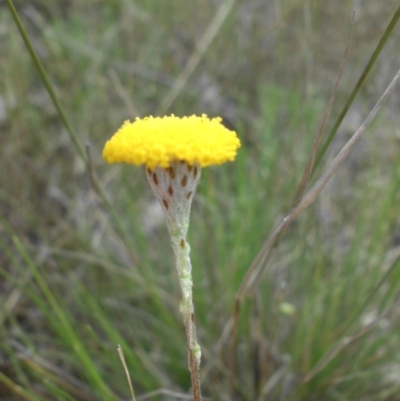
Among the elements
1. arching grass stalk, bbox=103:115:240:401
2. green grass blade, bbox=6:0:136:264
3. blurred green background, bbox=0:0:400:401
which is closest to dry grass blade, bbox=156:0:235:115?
blurred green background, bbox=0:0:400:401

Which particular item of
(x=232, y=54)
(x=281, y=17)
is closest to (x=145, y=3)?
(x=232, y=54)

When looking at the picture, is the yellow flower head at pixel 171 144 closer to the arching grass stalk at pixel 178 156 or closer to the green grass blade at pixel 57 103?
the arching grass stalk at pixel 178 156

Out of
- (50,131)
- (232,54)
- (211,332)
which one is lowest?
(211,332)

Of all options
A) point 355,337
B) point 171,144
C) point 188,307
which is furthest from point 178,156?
point 355,337

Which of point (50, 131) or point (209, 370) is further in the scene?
point (50, 131)

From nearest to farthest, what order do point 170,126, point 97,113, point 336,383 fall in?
point 170,126 → point 336,383 → point 97,113

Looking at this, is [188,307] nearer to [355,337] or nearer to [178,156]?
[178,156]

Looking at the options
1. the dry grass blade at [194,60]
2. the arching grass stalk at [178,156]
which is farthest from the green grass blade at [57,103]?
the dry grass blade at [194,60]

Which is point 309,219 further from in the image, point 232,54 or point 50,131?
point 232,54
